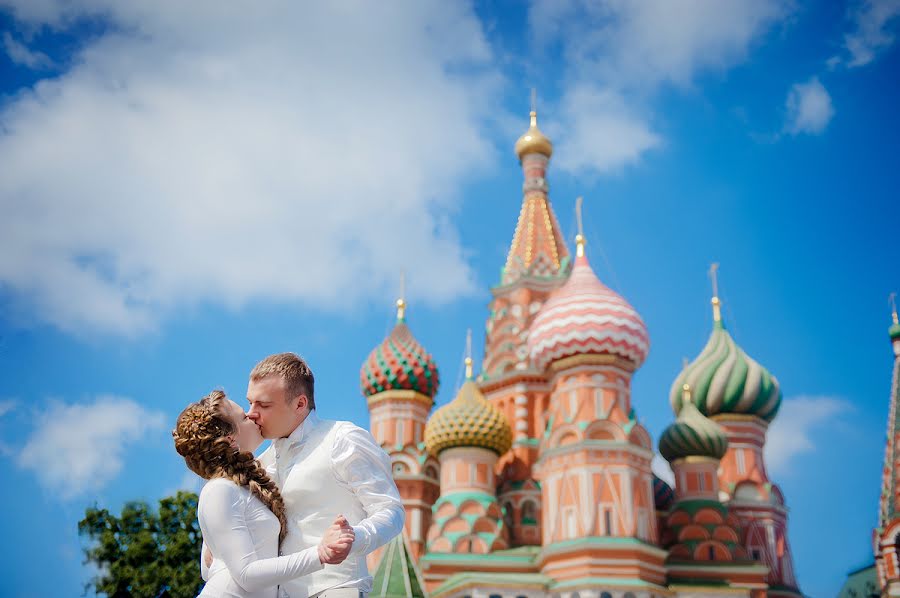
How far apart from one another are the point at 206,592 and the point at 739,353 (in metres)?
26.9

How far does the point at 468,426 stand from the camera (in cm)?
2303

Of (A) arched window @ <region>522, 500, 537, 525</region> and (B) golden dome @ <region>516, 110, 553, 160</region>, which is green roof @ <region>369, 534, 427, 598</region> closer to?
(A) arched window @ <region>522, 500, 537, 525</region>

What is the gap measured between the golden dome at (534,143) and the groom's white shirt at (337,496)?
27.2m

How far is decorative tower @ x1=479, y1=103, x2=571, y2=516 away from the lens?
78.6 ft

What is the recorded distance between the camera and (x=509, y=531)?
23469 mm

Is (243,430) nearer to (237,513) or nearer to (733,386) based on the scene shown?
(237,513)

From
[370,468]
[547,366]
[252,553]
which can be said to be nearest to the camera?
[252,553]

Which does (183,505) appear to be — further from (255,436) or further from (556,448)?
(255,436)

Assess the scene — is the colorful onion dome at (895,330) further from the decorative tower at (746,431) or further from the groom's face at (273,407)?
the groom's face at (273,407)

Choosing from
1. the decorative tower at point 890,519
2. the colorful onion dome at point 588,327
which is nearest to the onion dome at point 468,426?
the colorful onion dome at point 588,327

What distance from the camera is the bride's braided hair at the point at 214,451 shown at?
3.28 m

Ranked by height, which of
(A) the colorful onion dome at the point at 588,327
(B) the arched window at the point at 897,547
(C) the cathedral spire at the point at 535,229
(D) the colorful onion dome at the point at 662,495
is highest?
(C) the cathedral spire at the point at 535,229

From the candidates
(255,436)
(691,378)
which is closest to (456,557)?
(691,378)

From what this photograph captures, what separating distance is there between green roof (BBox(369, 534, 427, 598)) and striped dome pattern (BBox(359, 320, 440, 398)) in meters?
6.97
